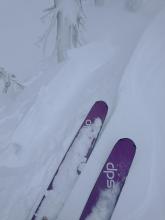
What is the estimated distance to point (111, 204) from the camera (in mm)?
4742

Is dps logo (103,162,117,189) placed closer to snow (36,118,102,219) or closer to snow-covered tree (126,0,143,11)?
snow (36,118,102,219)

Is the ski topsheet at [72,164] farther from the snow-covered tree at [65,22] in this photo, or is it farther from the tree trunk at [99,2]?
the tree trunk at [99,2]

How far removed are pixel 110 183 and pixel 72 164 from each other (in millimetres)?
828

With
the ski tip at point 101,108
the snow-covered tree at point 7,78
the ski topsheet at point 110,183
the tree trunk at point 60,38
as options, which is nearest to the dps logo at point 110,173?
the ski topsheet at point 110,183

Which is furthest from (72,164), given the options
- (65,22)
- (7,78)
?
(65,22)

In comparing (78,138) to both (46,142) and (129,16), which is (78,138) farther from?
(129,16)

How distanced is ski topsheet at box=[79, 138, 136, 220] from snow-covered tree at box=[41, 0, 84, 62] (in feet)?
10.8

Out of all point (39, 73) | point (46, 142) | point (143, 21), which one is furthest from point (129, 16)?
point (46, 142)

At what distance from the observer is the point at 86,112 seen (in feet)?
20.9

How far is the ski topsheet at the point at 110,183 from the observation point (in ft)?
15.4

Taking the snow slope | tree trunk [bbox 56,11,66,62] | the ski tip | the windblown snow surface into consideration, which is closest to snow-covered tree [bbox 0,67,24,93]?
the windblown snow surface

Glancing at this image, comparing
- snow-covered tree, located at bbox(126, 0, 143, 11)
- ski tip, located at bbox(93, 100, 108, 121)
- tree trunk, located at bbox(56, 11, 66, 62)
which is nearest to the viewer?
ski tip, located at bbox(93, 100, 108, 121)

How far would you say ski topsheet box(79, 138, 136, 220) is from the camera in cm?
469

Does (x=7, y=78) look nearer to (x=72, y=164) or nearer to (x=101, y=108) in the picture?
(x=101, y=108)
